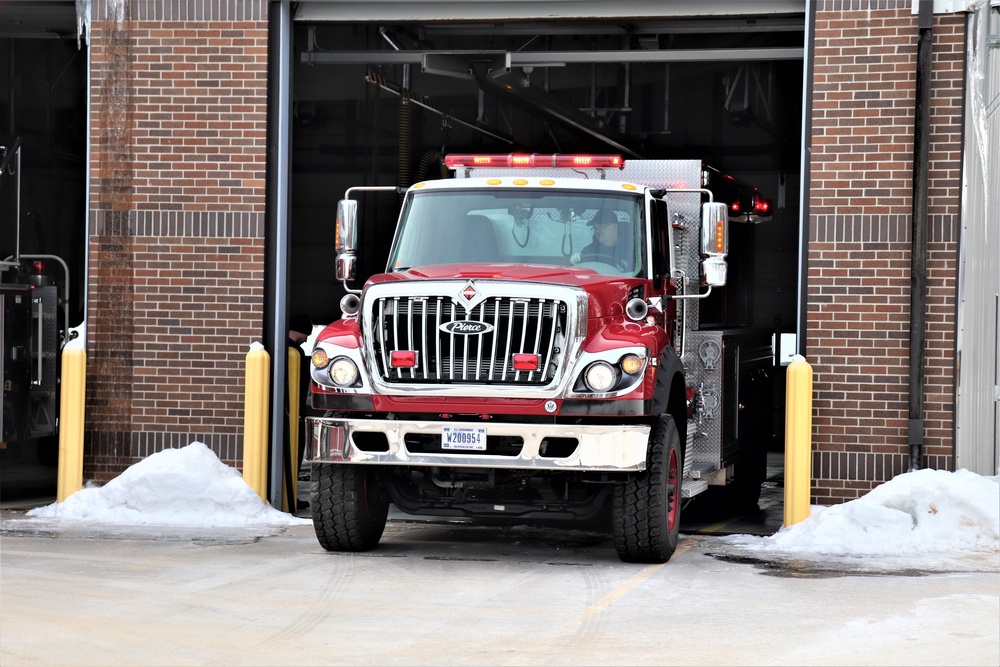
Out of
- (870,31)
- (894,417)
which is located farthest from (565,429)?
(870,31)

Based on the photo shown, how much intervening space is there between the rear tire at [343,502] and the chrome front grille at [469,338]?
81cm

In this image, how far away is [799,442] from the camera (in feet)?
37.9

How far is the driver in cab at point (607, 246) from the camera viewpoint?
414 inches

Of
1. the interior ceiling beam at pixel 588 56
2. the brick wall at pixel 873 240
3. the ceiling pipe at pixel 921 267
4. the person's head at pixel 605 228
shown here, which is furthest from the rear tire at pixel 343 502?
the interior ceiling beam at pixel 588 56

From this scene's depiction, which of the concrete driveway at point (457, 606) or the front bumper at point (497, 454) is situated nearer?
the concrete driveway at point (457, 606)

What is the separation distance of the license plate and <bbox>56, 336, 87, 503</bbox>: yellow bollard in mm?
4576

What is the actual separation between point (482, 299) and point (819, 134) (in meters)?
3.95

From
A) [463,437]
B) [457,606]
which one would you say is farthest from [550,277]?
[457,606]

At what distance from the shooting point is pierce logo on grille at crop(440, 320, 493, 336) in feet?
31.7

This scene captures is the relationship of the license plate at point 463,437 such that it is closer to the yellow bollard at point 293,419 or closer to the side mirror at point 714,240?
the side mirror at point 714,240

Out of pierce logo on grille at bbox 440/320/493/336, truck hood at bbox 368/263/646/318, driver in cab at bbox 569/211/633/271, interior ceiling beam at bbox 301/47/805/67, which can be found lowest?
pierce logo on grille at bbox 440/320/493/336

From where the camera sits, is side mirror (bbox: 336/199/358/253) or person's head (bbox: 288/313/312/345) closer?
side mirror (bbox: 336/199/358/253)

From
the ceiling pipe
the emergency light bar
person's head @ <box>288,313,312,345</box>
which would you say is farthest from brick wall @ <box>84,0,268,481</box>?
the ceiling pipe

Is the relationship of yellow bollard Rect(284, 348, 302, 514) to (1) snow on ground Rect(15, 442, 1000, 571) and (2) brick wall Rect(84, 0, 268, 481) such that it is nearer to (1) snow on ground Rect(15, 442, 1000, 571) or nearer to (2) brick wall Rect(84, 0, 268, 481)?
(2) brick wall Rect(84, 0, 268, 481)
